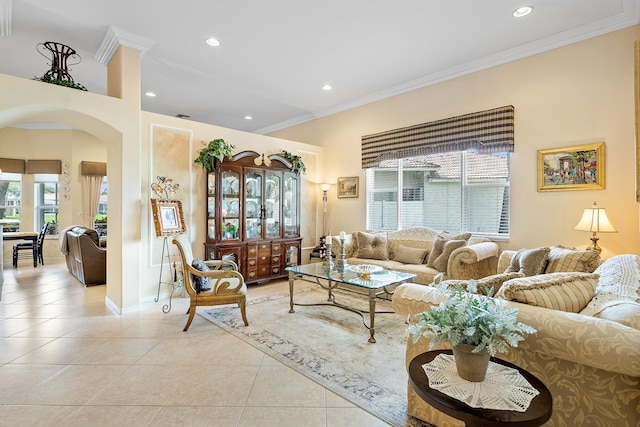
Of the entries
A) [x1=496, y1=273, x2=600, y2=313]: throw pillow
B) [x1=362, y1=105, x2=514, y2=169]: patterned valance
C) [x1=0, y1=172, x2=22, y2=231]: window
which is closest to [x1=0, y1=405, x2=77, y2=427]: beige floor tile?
[x1=496, y1=273, x2=600, y2=313]: throw pillow

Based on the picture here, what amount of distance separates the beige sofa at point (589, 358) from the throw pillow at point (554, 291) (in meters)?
0.04

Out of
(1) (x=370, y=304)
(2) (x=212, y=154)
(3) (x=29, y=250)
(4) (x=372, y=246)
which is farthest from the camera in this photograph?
(3) (x=29, y=250)

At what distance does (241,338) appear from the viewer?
9.84ft

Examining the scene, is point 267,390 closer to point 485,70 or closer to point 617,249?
point 617,249

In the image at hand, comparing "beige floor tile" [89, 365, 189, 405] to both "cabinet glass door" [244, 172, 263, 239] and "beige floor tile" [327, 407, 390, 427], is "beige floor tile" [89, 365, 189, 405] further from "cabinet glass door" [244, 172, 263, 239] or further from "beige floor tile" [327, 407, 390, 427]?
"cabinet glass door" [244, 172, 263, 239]

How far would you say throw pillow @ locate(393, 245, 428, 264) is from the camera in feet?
14.6

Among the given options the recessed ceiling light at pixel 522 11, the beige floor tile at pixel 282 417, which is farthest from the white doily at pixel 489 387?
the recessed ceiling light at pixel 522 11

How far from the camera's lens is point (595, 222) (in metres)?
3.08

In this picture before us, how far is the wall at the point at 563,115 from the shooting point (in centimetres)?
324

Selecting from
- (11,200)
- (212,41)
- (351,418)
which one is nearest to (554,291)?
(351,418)

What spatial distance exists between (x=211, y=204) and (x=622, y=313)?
4439 millimetres

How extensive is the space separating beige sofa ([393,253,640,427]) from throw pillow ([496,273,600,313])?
4 cm

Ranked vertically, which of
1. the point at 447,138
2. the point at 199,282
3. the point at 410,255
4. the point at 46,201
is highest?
the point at 447,138

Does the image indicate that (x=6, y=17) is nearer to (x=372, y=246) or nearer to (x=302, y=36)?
(x=302, y=36)
